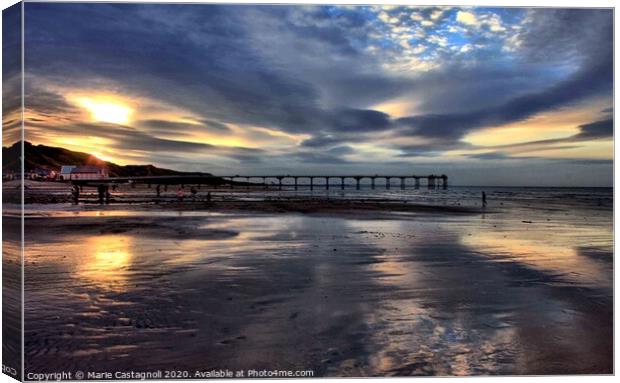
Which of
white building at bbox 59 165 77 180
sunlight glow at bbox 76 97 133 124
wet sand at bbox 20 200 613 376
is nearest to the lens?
wet sand at bbox 20 200 613 376

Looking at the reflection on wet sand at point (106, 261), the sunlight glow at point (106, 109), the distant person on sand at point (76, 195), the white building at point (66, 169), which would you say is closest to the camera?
the reflection on wet sand at point (106, 261)

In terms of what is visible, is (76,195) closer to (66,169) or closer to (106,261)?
(66,169)

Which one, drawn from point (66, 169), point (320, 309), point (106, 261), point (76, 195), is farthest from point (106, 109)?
point (76, 195)

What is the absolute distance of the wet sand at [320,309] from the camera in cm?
398

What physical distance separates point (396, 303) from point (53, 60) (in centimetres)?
471

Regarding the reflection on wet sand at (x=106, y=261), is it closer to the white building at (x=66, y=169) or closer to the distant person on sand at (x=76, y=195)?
the white building at (x=66, y=169)

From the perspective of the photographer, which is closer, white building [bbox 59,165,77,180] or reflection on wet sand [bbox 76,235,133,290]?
reflection on wet sand [bbox 76,235,133,290]

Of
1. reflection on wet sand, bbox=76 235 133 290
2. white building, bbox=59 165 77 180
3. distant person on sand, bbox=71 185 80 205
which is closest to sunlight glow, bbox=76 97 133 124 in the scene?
reflection on wet sand, bbox=76 235 133 290

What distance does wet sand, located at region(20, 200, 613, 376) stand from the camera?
13.1 feet

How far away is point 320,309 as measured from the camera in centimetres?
479

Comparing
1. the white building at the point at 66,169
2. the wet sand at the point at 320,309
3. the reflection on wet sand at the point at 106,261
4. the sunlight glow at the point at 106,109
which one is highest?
the sunlight glow at the point at 106,109

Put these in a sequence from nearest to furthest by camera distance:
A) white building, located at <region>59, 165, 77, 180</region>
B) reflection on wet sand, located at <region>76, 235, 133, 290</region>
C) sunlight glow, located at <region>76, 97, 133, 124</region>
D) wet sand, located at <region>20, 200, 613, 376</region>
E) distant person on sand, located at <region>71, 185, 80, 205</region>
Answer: wet sand, located at <region>20, 200, 613, 376</region>, reflection on wet sand, located at <region>76, 235, 133, 290</region>, sunlight glow, located at <region>76, 97, 133, 124</region>, white building, located at <region>59, 165, 77, 180</region>, distant person on sand, located at <region>71, 185, 80, 205</region>

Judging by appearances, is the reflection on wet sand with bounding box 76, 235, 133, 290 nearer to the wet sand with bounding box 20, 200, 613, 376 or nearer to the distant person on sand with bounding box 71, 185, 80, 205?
the wet sand with bounding box 20, 200, 613, 376

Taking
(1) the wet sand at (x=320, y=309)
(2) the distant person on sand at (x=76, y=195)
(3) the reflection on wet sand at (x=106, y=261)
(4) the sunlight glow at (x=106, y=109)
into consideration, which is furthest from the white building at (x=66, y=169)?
(4) the sunlight glow at (x=106, y=109)
